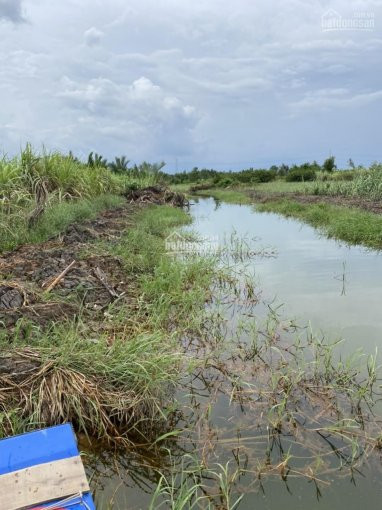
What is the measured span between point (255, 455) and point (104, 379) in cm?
105

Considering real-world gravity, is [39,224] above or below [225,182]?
below

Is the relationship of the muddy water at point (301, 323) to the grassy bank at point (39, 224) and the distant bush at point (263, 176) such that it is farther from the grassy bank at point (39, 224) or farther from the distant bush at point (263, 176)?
the distant bush at point (263, 176)

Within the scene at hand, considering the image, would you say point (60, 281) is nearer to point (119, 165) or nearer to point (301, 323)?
point (301, 323)

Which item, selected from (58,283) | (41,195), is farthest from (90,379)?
(41,195)

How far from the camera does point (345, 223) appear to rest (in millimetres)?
10078

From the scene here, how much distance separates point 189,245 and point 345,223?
3642 mm

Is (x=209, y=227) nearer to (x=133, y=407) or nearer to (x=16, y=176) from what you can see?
(x=16, y=176)

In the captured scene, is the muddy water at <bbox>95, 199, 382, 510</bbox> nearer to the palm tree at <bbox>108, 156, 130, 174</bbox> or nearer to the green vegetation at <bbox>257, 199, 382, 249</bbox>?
the green vegetation at <bbox>257, 199, 382, 249</bbox>

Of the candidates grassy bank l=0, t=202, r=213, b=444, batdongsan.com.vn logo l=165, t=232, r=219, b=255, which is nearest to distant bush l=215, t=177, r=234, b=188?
batdongsan.com.vn logo l=165, t=232, r=219, b=255

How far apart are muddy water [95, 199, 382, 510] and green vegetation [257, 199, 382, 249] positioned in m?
0.36

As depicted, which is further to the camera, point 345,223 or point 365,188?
point 365,188

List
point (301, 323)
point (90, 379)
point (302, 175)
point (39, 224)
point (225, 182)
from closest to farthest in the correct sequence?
point (90, 379) < point (301, 323) < point (39, 224) < point (302, 175) < point (225, 182)

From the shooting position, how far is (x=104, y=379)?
10.1 feet

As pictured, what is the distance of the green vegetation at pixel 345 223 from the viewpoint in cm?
909
